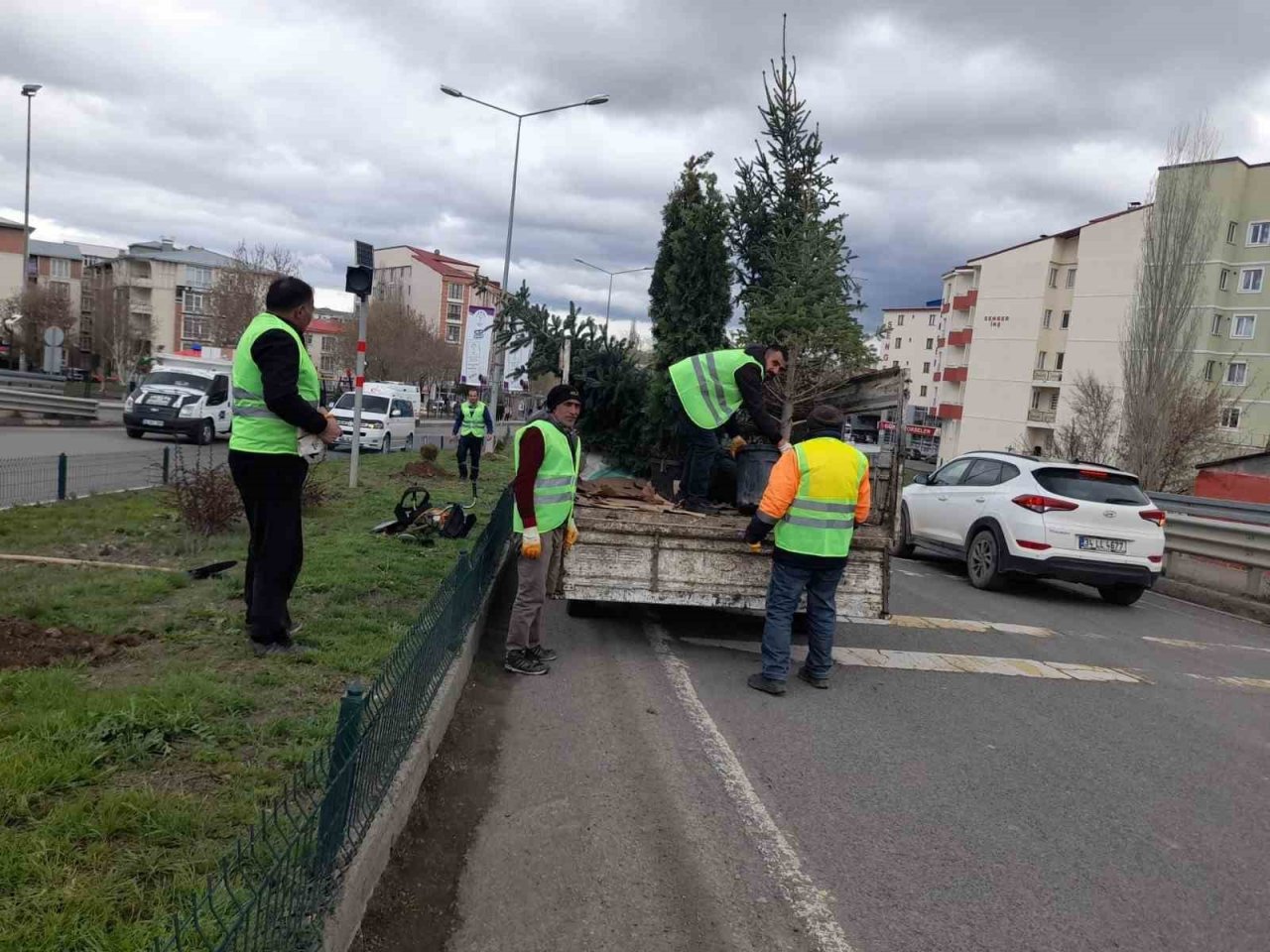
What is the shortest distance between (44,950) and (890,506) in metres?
6.21

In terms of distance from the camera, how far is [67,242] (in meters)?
93.9

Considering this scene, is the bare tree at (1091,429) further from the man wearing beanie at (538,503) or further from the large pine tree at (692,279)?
the man wearing beanie at (538,503)

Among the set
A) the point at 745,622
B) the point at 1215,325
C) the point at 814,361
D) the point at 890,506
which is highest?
the point at 1215,325

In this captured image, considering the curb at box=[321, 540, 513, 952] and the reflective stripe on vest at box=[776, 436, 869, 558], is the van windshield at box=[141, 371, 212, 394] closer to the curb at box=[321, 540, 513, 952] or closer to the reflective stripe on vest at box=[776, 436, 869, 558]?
the curb at box=[321, 540, 513, 952]

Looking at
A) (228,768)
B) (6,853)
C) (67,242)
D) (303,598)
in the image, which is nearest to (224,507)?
(303,598)

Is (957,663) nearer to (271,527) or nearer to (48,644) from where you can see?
(271,527)

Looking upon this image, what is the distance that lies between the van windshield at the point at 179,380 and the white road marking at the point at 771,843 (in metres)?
21.5

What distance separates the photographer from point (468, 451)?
18469 mm

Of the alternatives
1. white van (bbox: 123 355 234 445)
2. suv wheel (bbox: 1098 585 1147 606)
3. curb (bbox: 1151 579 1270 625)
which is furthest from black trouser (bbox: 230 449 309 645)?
white van (bbox: 123 355 234 445)

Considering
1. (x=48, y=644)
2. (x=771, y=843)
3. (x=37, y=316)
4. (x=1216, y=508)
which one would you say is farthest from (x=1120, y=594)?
(x=37, y=316)

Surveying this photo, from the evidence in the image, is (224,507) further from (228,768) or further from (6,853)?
(6,853)

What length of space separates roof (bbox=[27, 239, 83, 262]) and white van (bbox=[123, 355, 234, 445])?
76.8 metres

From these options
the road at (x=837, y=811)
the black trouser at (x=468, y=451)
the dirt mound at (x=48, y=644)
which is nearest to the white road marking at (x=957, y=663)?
the road at (x=837, y=811)

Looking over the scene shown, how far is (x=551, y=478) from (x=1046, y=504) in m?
6.53
